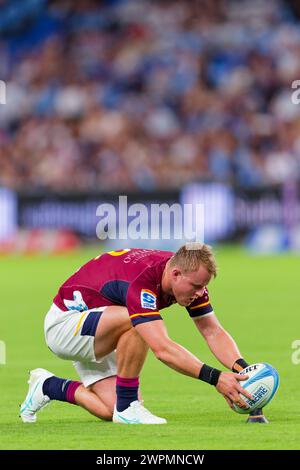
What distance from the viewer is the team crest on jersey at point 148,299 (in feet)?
25.3

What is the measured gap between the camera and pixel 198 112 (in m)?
29.3

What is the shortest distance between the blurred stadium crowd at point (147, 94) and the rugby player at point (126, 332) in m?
18.2

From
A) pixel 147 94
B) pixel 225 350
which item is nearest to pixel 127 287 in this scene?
pixel 225 350

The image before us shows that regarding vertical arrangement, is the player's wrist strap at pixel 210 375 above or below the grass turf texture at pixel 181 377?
above

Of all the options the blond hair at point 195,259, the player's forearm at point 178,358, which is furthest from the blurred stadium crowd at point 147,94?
the player's forearm at point 178,358

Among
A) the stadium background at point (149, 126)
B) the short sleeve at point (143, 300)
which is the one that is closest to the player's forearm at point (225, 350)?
the short sleeve at point (143, 300)

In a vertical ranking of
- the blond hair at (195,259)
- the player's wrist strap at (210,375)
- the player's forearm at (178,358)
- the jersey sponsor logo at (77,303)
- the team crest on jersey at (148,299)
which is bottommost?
the player's wrist strap at (210,375)

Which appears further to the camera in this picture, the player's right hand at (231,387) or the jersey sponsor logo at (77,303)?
the jersey sponsor logo at (77,303)

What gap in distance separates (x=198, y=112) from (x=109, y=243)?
15.5 feet

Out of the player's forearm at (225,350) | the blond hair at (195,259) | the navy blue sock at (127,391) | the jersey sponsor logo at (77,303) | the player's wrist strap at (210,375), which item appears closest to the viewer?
the player's wrist strap at (210,375)

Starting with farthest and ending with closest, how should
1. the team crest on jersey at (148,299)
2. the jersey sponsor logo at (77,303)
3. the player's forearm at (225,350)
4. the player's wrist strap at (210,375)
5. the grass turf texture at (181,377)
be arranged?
1. the jersey sponsor logo at (77,303)
2. the player's forearm at (225,350)
3. the team crest on jersey at (148,299)
4. the player's wrist strap at (210,375)
5. the grass turf texture at (181,377)

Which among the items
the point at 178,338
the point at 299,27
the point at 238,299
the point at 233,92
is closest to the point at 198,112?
the point at 233,92

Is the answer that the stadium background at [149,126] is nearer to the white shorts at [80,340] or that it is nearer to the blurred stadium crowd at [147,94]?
the blurred stadium crowd at [147,94]
